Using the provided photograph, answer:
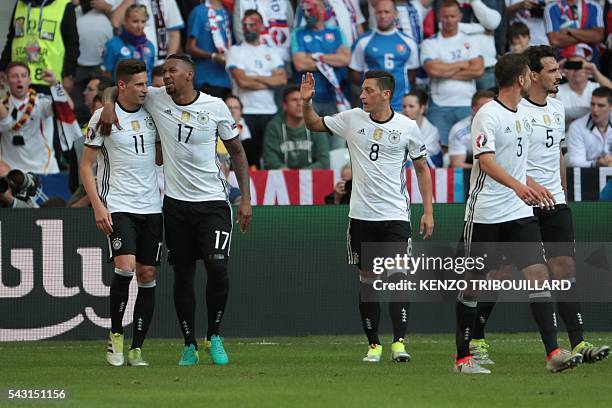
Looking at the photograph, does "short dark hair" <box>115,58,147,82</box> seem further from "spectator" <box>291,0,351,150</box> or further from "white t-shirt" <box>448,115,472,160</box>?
"spectator" <box>291,0,351,150</box>

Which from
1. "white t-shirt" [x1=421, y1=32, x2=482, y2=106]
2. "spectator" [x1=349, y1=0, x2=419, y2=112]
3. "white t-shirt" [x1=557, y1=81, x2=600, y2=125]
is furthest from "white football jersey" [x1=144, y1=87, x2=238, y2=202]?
"white t-shirt" [x1=557, y1=81, x2=600, y2=125]

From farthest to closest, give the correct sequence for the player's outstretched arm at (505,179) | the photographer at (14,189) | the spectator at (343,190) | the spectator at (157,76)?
1. the spectator at (157,76)
2. the spectator at (343,190)
3. the photographer at (14,189)
4. the player's outstretched arm at (505,179)

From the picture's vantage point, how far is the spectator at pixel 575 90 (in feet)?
58.5

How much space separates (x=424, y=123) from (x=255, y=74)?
236 cm

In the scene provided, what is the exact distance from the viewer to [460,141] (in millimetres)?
16938

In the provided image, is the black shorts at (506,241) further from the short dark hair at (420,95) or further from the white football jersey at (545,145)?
the short dark hair at (420,95)

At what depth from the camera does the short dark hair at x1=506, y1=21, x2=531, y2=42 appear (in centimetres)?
1825

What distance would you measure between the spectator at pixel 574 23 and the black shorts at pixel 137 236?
→ 894 cm

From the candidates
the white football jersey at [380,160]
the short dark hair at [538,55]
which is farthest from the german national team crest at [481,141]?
the white football jersey at [380,160]

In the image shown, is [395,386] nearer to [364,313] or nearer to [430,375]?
[430,375]

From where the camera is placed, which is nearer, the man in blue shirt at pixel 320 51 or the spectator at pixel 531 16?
the man in blue shirt at pixel 320 51

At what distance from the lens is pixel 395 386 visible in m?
9.66

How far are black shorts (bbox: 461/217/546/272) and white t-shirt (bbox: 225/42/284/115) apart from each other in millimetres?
7366

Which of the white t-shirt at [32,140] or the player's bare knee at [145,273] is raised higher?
the white t-shirt at [32,140]
